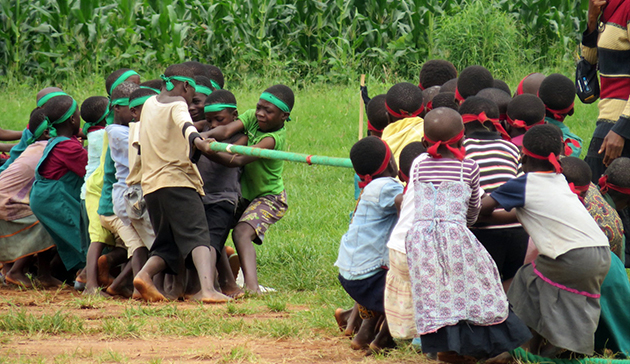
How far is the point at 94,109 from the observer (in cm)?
635

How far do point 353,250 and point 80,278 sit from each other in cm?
284

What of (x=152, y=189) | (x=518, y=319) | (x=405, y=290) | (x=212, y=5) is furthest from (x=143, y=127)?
(x=212, y=5)

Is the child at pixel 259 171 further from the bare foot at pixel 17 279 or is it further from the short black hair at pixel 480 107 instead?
the bare foot at pixel 17 279

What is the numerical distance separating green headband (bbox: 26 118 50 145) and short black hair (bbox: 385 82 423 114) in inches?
112

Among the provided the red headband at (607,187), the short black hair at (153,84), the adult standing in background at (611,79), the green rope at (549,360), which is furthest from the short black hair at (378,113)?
the green rope at (549,360)

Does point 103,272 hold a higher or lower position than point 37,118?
lower

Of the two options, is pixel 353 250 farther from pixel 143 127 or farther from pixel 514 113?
pixel 143 127

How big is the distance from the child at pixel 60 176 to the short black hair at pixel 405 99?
266 centimetres

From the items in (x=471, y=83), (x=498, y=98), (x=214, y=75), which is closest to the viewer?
(x=498, y=98)

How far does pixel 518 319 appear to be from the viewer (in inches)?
153

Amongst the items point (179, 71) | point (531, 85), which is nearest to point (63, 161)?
point (179, 71)

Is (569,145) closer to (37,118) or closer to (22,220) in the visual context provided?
(37,118)

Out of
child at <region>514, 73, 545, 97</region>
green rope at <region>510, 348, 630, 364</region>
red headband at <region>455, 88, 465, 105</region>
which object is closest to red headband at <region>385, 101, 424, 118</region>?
red headband at <region>455, 88, 465, 105</region>

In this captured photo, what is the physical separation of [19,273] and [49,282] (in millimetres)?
262
